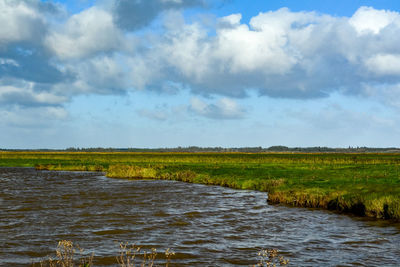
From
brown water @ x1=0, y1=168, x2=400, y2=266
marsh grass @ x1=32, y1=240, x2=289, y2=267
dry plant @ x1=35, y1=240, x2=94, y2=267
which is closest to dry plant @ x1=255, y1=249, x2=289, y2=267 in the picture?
marsh grass @ x1=32, y1=240, x2=289, y2=267

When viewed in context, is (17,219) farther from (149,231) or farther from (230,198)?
(230,198)

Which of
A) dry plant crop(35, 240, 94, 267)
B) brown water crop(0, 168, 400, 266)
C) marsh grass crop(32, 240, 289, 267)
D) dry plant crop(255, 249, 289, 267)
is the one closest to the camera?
dry plant crop(255, 249, 289, 267)

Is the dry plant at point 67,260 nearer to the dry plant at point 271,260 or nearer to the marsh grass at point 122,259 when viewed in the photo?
the marsh grass at point 122,259

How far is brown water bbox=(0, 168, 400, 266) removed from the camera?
15.2 m

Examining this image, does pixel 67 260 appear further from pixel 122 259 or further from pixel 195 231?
pixel 195 231

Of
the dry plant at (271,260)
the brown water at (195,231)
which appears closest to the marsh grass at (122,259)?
the dry plant at (271,260)

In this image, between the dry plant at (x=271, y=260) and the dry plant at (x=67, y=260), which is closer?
the dry plant at (x=271, y=260)

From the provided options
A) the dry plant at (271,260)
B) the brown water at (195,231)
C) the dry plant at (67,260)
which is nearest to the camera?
the dry plant at (271,260)

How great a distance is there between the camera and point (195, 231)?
19953 mm

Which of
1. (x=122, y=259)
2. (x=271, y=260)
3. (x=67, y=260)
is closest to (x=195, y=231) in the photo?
(x=122, y=259)

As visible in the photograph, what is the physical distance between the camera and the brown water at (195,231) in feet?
49.8

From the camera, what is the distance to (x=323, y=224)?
2166 cm

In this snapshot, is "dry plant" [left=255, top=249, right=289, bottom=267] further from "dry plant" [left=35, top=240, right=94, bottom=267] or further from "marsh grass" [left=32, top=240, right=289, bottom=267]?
"dry plant" [left=35, top=240, right=94, bottom=267]

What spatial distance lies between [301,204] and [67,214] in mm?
16808
